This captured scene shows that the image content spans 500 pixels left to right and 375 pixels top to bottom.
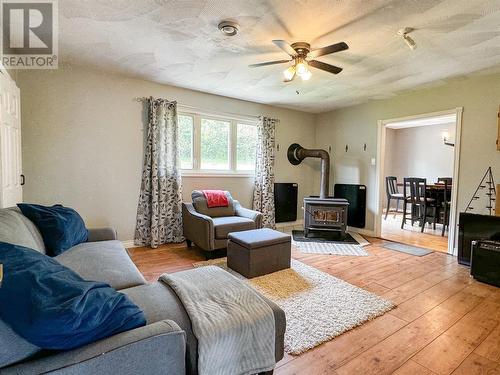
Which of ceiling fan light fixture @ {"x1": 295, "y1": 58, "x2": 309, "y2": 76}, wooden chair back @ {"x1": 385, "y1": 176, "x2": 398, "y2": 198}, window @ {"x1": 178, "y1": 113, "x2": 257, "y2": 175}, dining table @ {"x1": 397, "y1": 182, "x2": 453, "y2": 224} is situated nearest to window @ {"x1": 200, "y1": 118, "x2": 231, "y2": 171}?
window @ {"x1": 178, "y1": 113, "x2": 257, "y2": 175}

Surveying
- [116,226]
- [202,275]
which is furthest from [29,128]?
[202,275]

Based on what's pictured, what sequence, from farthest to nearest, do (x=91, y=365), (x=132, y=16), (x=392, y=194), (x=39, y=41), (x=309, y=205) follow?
(x=392, y=194) → (x=309, y=205) → (x=39, y=41) → (x=132, y=16) → (x=91, y=365)

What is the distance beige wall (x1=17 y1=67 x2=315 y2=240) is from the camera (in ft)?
10.4

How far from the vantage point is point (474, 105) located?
→ 11.6ft

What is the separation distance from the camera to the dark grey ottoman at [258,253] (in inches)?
109

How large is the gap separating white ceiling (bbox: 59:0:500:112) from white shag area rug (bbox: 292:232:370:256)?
8.08ft

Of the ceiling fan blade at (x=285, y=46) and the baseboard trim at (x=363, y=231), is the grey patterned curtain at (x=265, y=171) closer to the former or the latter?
the baseboard trim at (x=363, y=231)

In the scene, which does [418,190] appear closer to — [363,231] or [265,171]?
[363,231]

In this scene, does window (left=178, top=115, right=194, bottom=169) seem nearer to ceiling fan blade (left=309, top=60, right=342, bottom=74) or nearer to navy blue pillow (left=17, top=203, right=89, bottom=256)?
navy blue pillow (left=17, top=203, right=89, bottom=256)

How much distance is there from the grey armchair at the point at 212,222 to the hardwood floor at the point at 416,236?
8.99 ft

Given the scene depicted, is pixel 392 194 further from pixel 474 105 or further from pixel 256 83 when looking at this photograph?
pixel 256 83

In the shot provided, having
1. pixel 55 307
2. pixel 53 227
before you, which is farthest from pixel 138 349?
pixel 53 227

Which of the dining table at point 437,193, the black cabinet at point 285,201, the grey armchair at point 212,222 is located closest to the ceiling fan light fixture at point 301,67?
the grey armchair at point 212,222

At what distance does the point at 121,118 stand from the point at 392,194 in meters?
6.41
